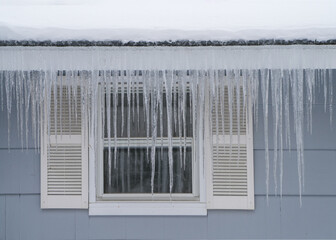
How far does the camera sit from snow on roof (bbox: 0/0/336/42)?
11.8ft

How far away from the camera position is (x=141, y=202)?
4.54 meters

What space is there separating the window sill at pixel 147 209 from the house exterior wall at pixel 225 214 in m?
0.05

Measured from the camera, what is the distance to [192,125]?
4648 mm

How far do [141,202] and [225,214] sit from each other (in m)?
0.75

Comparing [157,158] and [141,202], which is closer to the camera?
[141,202]

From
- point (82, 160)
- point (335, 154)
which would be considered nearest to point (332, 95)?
point (335, 154)

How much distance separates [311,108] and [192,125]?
1060mm

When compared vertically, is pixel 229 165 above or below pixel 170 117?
below

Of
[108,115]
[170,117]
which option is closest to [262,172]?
[170,117]

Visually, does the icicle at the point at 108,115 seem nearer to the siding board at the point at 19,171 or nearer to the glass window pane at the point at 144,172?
the glass window pane at the point at 144,172

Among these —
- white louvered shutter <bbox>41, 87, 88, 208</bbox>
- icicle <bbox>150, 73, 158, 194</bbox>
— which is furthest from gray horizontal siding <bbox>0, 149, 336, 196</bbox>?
icicle <bbox>150, 73, 158, 194</bbox>

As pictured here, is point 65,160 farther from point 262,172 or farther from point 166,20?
point 262,172

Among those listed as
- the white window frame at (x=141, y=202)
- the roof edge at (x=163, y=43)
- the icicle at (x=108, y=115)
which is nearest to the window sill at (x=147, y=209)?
the white window frame at (x=141, y=202)

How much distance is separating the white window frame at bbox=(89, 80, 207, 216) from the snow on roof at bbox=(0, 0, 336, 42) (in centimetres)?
121
